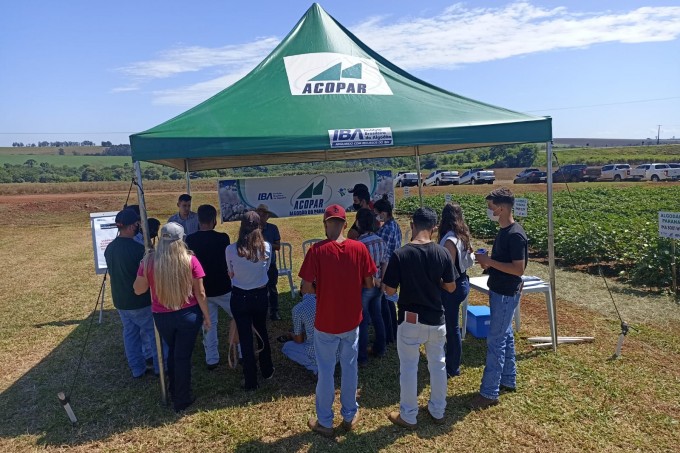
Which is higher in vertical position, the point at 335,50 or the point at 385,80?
the point at 335,50

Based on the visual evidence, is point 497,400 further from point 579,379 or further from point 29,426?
point 29,426

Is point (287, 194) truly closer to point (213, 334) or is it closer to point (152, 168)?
point (213, 334)

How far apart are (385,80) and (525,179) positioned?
38218 millimetres

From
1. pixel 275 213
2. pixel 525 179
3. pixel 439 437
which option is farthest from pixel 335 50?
pixel 525 179

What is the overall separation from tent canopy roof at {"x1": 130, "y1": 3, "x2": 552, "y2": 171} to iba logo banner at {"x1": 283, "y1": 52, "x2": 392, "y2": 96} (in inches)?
0.5

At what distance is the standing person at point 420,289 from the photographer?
3428mm

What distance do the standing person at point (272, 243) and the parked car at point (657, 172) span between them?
4100 centimetres

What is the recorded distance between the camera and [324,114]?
4855 mm

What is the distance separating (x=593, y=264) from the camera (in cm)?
975

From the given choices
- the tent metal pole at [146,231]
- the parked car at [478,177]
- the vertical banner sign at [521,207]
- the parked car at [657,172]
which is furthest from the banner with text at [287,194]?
the parked car at [657,172]

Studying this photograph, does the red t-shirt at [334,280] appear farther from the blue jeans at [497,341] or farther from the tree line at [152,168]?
the tree line at [152,168]

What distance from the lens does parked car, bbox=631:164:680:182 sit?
36231 millimetres

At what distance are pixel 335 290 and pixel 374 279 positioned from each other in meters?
1.02

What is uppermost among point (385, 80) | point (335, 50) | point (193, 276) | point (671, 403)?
point (335, 50)
